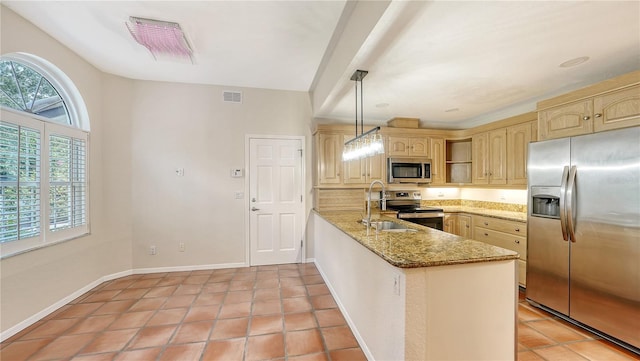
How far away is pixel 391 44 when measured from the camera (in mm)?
1989

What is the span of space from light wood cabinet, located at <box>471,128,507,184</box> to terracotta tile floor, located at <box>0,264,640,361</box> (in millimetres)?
1713

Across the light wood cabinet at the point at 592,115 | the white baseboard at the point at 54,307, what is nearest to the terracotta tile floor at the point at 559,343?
the light wood cabinet at the point at 592,115

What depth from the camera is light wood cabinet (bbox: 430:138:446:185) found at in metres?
4.53

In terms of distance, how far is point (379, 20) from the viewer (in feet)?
5.34

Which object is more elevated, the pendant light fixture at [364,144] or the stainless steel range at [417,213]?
the pendant light fixture at [364,144]

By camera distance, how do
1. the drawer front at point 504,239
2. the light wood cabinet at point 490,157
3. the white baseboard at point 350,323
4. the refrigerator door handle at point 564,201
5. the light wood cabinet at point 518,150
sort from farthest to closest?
1. the light wood cabinet at point 490,157
2. the light wood cabinet at point 518,150
3. the drawer front at point 504,239
4. the refrigerator door handle at point 564,201
5. the white baseboard at point 350,323

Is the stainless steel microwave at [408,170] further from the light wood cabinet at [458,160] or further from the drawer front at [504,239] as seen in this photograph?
the drawer front at [504,239]

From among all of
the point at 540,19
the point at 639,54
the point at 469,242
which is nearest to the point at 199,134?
the point at 469,242

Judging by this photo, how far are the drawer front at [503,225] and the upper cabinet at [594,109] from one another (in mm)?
1123

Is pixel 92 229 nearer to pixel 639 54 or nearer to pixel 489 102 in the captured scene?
pixel 489 102

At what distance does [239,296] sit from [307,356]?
53.1 inches

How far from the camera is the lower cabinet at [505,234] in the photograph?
10.1 feet

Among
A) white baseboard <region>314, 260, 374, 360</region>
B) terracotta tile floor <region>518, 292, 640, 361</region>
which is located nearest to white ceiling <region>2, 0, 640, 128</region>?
white baseboard <region>314, 260, 374, 360</region>

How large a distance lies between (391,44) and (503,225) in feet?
9.44
